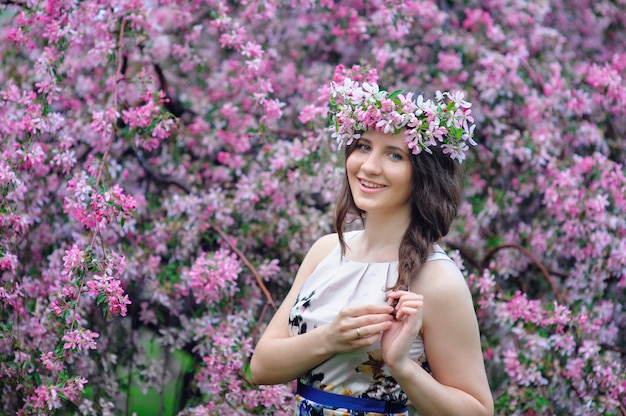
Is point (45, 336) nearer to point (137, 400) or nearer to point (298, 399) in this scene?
point (298, 399)

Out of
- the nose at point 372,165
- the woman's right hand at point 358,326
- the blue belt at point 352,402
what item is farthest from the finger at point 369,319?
the nose at point 372,165

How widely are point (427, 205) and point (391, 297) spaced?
11.1 inches

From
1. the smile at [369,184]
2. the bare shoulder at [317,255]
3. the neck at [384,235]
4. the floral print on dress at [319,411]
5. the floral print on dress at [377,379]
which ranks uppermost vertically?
the smile at [369,184]

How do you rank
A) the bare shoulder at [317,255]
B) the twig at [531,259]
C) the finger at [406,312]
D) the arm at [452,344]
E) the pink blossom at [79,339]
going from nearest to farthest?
the finger at [406,312] → the arm at [452,344] → the bare shoulder at [317,255] → the pink blossom at [79,339] → the twig at [531,259]

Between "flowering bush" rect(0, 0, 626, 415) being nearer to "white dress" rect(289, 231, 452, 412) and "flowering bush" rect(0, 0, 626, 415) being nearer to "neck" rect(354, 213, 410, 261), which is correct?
"white dress" rect(289, 231, 452, 412)

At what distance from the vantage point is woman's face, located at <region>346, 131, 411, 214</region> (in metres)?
1.88

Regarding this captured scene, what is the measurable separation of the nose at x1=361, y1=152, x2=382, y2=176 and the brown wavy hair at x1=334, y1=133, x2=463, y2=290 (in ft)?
0.28

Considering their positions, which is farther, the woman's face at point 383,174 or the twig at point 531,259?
the twig at point 531,259

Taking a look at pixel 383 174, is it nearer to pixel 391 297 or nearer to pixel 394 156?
pixel 394 156

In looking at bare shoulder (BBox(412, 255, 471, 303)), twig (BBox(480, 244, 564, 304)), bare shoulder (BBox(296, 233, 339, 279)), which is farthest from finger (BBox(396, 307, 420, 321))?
twig (BBox(480, 244, 564, 304))

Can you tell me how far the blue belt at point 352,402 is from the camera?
1.85 m

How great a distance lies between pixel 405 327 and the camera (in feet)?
5.55

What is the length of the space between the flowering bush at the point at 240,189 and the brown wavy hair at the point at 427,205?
94cm

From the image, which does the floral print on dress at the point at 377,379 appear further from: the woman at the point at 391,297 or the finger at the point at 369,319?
the finger at the point at 369,319
